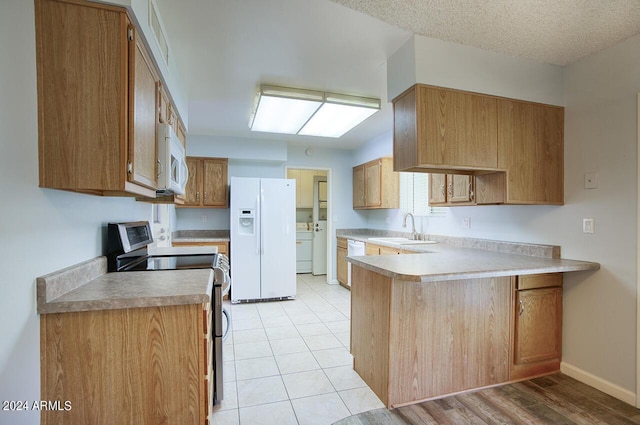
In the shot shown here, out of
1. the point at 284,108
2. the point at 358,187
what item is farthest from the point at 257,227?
the point at 358,187

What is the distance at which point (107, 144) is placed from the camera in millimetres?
1306

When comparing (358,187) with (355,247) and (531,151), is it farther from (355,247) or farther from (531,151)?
(531,151)

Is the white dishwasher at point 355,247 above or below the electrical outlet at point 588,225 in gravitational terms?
below

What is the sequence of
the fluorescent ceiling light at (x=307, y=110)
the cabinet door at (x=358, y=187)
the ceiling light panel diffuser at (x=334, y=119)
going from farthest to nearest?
the cabinet door at (x=358, y=187), the ceiling light panel diffuser at (x=334, y=119), the fluorescent ceiling light at (x=307, y=110)

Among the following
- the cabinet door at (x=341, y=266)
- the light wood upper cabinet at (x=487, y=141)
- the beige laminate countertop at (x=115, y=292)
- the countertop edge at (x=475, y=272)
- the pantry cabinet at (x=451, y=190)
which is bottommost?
the cabinet door at (x=341, y=266)

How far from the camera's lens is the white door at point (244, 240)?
14.4 feet

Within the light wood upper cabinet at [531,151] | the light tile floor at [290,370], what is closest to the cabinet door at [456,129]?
the light wood upper cabinet at [531,151]

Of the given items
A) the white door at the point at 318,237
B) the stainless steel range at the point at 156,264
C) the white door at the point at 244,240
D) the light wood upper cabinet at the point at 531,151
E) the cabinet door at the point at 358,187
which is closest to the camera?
the stainless steel range at the point at 156,264

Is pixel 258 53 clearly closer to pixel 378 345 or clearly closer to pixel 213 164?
pixel 378 345

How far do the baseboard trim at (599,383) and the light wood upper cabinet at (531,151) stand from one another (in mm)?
1276

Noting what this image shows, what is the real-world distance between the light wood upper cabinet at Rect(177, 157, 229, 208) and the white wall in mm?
3496

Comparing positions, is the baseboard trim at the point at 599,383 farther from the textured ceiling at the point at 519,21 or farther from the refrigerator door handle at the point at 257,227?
the refrigerator door handle at the point at 257,227

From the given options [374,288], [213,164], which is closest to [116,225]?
[374,288]

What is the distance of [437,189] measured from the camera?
3.35m
